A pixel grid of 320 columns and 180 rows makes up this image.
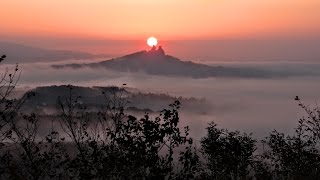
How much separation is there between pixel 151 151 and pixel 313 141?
1935 cm

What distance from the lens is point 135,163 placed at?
70.4 ft

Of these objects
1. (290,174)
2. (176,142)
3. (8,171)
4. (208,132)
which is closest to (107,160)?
(176,142)

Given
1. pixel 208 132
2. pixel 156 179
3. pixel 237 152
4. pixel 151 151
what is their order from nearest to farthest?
pixel 156 179, pixel 151 151, pixel 237 152, pixel 208 132

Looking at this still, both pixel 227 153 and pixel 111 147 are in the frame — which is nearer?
pixel 111 147

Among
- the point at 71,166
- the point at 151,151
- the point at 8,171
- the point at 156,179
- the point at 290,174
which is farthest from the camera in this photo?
the point at 290,174

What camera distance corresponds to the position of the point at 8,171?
2444cm

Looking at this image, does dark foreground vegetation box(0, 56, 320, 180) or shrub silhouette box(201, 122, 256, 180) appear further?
shrub silhouette box(201, 122, 256, 180)

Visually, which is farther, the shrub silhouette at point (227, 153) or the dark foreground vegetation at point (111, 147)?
the shrub silhouette at point (227, 153)

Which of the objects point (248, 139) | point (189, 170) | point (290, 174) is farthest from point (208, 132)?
point (189, 170)

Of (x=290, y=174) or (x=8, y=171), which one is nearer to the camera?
(x=8, y=171)

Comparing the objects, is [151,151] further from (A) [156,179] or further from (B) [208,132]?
(B) [208,132]

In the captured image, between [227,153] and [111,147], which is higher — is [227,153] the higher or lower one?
the lower one

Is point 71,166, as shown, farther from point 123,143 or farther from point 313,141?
point 313,141

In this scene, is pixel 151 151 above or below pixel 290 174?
above
